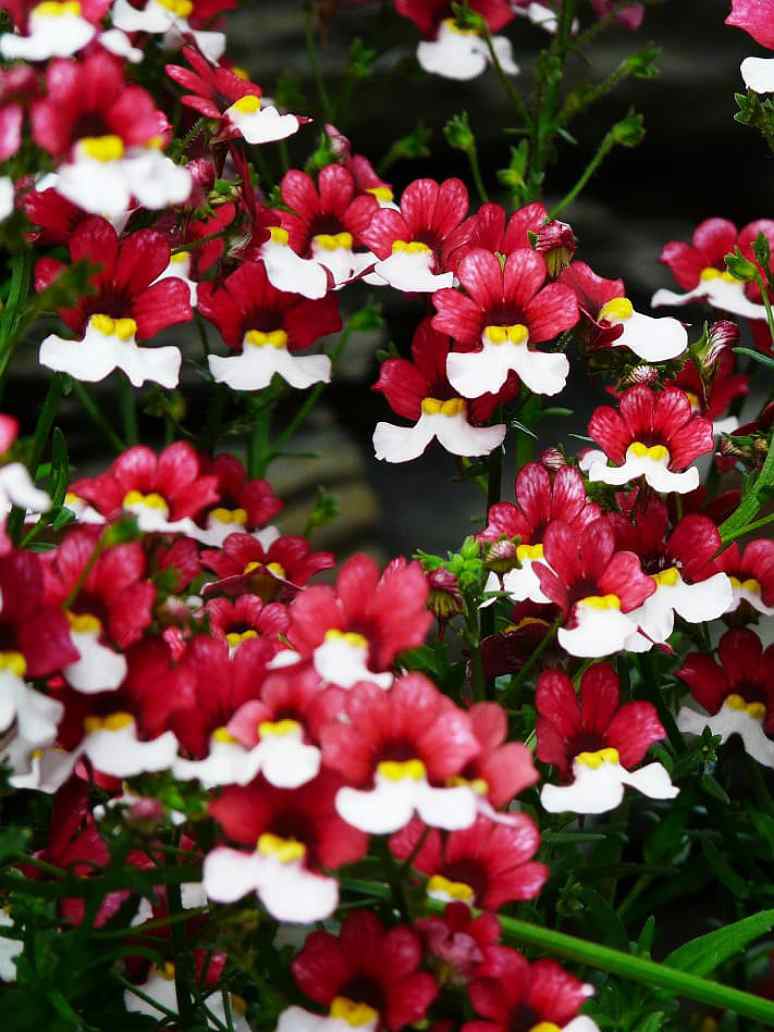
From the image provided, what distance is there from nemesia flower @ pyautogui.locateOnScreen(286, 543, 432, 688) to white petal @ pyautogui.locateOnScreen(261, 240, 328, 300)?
0.28 m

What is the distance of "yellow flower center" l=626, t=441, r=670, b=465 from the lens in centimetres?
86

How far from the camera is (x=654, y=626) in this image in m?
0.84

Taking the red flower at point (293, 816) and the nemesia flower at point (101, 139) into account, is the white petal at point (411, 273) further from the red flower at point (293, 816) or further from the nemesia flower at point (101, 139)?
the red flower at point (293, 816)

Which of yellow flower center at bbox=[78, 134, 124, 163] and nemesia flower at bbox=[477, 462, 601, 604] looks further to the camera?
nemesia flower at bbox=[477, 462, 601, 604]

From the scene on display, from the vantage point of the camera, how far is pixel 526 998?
0.69 m

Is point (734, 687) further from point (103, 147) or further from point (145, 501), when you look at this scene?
point (103, 147)

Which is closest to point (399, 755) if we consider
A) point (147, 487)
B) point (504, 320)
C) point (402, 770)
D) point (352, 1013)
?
point (402, 770)

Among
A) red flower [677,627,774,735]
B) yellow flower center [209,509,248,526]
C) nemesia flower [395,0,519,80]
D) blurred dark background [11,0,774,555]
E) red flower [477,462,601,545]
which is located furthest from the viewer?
blurred dark background [11,0,774,555]

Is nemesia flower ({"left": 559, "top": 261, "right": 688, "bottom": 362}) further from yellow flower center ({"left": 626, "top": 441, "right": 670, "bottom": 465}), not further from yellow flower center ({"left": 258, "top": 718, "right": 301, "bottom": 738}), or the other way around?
yellow flower center ({"left": 258, "top": 718, "right": 301, "bottom": 738})

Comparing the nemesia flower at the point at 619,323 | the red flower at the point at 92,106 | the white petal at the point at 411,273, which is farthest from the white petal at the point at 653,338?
the red flower at the point at 92,106

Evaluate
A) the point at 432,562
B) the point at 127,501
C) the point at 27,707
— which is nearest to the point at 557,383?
the point at 432,562

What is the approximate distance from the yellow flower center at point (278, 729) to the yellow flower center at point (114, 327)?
0.96ft

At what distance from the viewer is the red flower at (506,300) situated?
2.83 feet

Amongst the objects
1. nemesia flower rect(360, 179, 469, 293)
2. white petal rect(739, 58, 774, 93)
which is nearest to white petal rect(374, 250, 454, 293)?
nemesia flower rect(360, 179, 469, 293)
